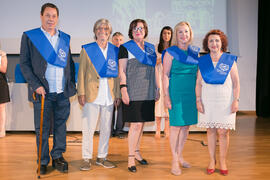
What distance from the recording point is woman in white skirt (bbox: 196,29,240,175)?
2.49 metres

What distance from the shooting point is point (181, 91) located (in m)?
2.58

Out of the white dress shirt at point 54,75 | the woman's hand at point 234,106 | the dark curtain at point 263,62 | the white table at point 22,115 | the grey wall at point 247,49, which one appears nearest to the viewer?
the woman's hand at point 234,106

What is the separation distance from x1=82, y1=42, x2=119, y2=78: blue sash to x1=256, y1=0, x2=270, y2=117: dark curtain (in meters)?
4.79

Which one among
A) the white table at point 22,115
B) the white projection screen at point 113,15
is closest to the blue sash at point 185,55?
the white table at point 22,115

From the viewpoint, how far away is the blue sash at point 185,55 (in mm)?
2537

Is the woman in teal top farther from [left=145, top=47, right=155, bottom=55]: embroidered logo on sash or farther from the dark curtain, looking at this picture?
the dark curtain

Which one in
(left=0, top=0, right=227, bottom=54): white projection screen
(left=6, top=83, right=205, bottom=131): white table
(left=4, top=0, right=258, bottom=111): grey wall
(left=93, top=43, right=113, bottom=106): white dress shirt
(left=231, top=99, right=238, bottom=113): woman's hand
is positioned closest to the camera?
(left=231, top=99, right=238, bottom=113): woman's hand

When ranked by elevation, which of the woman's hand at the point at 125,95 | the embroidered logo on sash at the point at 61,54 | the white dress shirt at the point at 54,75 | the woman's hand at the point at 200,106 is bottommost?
the woman's hand at the point at 200,106

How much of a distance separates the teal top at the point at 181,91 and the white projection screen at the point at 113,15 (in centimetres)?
327

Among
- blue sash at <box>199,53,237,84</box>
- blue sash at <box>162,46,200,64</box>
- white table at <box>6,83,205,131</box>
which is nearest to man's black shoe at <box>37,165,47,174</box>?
blue sash at <box>162,46,200,64</box>

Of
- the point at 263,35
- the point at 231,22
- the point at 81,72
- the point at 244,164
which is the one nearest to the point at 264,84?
the point at 263,35

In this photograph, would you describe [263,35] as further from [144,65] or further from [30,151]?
[30,151]

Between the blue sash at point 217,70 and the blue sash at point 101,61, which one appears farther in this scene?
the blue sash at point 101,61

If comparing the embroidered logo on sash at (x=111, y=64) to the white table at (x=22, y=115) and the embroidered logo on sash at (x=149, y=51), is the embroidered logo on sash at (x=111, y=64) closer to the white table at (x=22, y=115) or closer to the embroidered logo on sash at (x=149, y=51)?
the embroidered logo on sash at (x=149, y=51)
